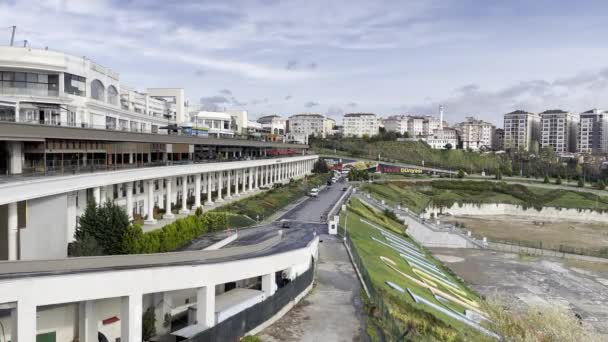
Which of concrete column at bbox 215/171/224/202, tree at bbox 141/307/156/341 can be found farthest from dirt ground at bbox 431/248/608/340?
tree at bbox 141/307/156/341

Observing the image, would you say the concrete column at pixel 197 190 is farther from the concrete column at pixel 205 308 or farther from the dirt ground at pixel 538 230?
the dirt ground at pixel 538 230

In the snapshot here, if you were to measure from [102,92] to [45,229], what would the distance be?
25.7 meters

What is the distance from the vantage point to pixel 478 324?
28906 millimetres

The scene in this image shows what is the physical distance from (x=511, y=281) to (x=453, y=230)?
17.9m

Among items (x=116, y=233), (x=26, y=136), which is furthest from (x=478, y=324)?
(x=26, y=136)

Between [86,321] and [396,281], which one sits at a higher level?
[86,321]

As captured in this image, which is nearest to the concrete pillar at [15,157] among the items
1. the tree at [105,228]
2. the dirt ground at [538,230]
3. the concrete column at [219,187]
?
the tree at [105,228]

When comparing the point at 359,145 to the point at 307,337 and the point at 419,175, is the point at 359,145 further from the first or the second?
the point at 307,337

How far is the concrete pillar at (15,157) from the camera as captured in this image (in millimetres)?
27938

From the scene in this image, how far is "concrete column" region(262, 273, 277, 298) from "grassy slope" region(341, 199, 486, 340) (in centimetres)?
618

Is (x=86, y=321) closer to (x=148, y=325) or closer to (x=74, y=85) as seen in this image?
(x=148, y=325)

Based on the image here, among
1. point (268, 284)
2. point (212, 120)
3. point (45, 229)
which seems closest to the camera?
point (268, 284)

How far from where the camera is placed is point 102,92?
49.2 m

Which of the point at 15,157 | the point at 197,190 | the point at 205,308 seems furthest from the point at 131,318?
the point at 197,190
